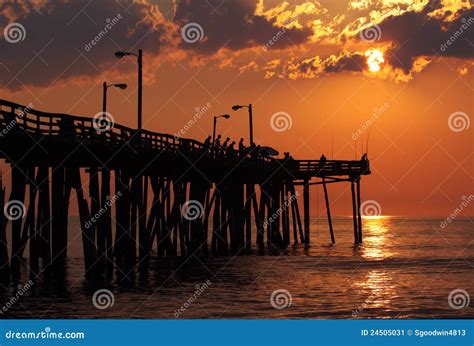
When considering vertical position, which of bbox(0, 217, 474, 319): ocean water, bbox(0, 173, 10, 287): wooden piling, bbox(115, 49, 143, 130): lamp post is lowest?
bbox(0, 217, 474, 319): ocean water

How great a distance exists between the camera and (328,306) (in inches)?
1171

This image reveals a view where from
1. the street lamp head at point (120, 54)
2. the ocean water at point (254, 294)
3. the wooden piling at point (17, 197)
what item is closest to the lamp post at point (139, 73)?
the street lamp head at point (120, 54)

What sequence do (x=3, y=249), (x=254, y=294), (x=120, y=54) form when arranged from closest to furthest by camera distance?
(x=3, y=249) < (x=254, y=294) < (x=120, y=54)

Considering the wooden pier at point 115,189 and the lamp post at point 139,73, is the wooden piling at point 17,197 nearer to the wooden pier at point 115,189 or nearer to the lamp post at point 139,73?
the wooden pier at point 115,189

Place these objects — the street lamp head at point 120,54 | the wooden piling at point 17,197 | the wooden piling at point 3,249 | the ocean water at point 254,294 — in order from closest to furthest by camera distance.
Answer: the ocean water at point 254,294, the wooden piling at point 3,249, the wooden piling at point 17,197, the street lamp head at point 120,54

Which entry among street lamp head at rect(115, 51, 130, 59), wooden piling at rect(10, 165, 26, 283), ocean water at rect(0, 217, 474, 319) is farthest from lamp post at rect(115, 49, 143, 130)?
wooden piling at rect(10, 165, 26, 283)

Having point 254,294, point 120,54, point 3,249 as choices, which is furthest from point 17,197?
point 120,54

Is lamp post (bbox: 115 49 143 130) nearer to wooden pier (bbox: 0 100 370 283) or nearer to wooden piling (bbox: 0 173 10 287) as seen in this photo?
wooden pier (bbox: 0 100 370 283)

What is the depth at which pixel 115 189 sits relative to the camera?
3997 cm

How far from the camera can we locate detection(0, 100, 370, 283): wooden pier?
31.4m

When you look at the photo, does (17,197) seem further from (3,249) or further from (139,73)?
(139,73)

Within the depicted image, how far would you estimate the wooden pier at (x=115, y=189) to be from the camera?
1236 inches
